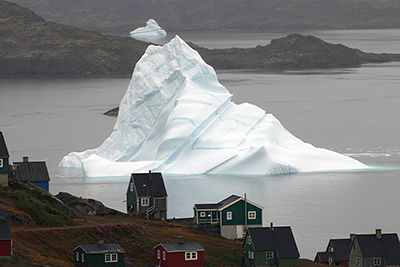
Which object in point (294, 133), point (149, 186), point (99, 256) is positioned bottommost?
point (99, 256)

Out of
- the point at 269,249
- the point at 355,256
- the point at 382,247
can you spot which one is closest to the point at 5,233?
the point at 269,249

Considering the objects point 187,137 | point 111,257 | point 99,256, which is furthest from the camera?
point 187,137

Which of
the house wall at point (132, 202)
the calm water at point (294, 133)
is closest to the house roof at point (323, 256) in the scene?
the calm water at point (294, 133)

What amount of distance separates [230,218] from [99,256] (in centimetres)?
975

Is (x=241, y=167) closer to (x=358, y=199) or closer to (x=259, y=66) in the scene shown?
(x=358, y=199)

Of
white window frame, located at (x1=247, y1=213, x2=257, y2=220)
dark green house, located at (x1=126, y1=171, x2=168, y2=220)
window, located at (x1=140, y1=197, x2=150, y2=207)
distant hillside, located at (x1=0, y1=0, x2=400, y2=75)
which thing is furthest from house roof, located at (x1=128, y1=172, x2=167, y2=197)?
distant hillside, located at (x1=0, y1=0, x2=400, y2=75)

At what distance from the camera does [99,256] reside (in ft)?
105

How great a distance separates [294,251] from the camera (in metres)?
36.1

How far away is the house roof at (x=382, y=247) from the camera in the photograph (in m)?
36.3

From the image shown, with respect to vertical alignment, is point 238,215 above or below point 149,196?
below

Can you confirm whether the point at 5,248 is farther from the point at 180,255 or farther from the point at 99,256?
the point at 180,255

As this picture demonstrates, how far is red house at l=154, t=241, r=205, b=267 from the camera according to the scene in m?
33.4

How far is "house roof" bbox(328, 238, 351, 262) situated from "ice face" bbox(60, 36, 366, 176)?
1827 centimetres

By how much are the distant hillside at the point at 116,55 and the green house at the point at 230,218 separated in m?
101
